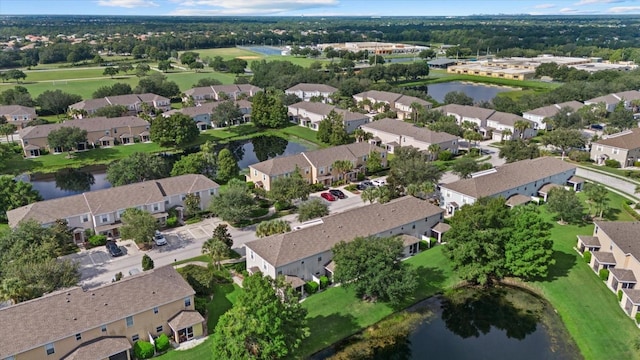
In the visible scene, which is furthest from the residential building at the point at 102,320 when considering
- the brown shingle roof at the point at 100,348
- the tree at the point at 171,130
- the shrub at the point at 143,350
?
the tree at the point at 171,130

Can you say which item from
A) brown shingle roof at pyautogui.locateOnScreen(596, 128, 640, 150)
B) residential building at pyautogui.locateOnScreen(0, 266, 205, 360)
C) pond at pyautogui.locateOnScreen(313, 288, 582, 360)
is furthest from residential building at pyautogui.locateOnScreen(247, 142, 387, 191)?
brown shingle roof at pyautogui.locateOnScreen(596, 128, 640, 150)

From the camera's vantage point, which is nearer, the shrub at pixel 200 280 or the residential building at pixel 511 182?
the shrub at pixel 200 280

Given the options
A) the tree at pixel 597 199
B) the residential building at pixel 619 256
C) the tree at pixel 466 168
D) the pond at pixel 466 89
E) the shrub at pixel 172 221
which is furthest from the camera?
the pond at pixel 466 89

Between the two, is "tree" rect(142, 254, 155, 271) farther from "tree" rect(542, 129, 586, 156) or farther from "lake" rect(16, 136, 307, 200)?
"tree" rect(542, 129, 586, 156)

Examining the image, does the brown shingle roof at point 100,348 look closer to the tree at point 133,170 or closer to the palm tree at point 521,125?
the tree at point 133,170

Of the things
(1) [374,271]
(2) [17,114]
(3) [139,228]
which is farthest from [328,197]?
(2) [17,114]

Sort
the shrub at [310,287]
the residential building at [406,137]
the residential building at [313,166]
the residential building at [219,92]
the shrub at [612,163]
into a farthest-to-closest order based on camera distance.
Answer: the residential building at [219,92]
the residential building at [406,137]
the shrub at [612,163]
the residential building at [313,166]
the shrub at [310,287]

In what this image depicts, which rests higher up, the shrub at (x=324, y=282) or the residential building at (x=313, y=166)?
the residential building at (x=313, y=166)
